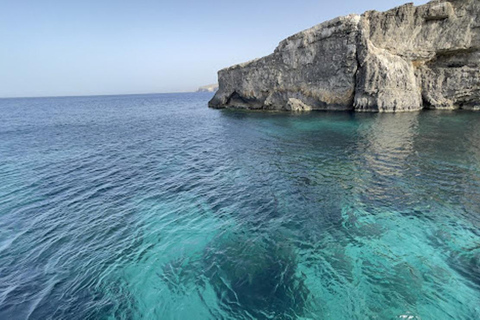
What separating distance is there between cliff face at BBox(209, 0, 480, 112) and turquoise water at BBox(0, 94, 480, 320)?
71.3 feet

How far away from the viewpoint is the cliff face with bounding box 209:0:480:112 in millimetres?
36094

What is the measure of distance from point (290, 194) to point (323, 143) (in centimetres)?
1249

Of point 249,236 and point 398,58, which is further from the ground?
point 398,58

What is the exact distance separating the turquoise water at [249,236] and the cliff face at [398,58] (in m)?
21.7

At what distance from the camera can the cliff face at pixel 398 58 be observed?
118ft

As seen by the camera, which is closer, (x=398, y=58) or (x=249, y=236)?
(x=249, y=236)

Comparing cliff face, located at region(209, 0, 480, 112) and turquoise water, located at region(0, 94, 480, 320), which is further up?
cliff face, located at region(209, 0, 480, 112)

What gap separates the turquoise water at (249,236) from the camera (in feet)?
22.3

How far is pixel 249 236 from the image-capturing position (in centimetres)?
975

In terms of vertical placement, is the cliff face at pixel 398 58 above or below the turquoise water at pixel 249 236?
above

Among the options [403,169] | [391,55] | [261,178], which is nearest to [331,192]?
[261,178]

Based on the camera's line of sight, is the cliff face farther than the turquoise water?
Yes

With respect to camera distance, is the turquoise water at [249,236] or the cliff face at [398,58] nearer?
the turquoise water at [249,236]

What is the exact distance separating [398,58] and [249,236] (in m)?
44.6
